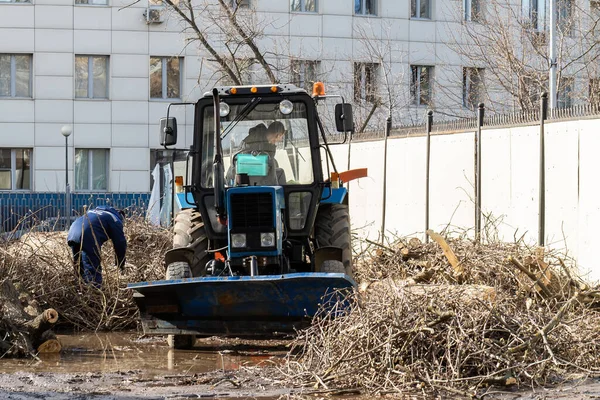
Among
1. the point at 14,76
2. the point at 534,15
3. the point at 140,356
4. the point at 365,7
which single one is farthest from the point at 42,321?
the point at 365,7

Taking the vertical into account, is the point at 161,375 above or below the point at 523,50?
below

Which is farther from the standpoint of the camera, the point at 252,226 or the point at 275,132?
the point at 275,132

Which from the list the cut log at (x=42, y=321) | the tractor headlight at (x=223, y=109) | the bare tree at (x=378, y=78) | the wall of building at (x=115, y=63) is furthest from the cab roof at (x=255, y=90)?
the wall of building at (x=115, y=63)

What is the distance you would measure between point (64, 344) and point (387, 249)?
4643 mm

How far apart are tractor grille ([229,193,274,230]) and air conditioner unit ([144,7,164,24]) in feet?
80.0

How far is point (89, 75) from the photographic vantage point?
34.9 metres

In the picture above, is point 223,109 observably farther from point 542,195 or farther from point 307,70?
point 307,70

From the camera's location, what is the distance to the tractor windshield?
38.2ft

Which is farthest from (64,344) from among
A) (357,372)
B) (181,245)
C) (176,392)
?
(357,372)

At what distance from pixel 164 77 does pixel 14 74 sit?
15.3 feet

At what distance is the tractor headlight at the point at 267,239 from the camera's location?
10.9 metres

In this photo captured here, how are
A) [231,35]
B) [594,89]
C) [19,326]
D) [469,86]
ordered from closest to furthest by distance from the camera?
[19,326]
[594,89]
[231,35]
[469,86]

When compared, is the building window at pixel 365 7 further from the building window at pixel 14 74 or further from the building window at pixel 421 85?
the building window at pixel 14 74

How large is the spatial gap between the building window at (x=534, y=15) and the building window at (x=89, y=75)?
13144mm
